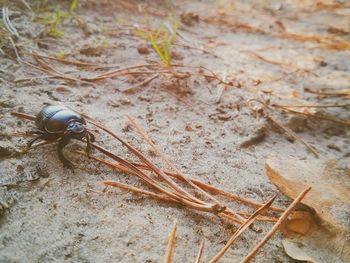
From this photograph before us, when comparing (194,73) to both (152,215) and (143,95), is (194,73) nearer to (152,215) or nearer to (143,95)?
(143,95)

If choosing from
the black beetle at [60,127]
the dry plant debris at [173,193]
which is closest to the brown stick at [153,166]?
the dry plant debris at [173,193]

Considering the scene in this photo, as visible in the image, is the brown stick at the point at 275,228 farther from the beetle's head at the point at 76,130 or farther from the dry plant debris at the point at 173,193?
the beetle's head at the point at 76,130

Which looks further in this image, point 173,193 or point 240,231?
point 173,193

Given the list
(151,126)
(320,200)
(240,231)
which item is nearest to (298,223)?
(320,200)

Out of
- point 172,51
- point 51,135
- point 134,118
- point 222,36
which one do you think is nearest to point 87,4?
point 172,51

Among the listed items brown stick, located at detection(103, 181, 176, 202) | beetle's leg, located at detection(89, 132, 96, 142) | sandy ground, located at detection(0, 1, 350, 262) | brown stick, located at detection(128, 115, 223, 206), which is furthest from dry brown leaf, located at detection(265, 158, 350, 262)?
beetle's leg, located at detection(89, 132, 96, 142)

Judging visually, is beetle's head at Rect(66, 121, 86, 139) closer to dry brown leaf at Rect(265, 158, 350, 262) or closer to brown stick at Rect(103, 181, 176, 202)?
brown stick at Rect(103, 181, 176, 202)

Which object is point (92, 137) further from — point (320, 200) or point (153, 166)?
point (320, 200)
